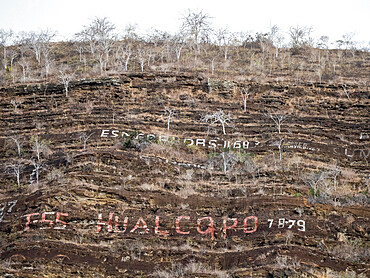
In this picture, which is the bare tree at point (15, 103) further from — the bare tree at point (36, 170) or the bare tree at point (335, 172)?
the bare tree at point (335, 172)

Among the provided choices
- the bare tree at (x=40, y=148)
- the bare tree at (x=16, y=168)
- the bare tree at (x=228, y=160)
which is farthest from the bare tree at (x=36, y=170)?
the bare tree at (x=228, y=160)

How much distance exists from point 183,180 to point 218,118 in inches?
287

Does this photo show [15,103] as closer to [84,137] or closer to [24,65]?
[84,137]

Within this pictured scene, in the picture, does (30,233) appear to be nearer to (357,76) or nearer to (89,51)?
(89,51)

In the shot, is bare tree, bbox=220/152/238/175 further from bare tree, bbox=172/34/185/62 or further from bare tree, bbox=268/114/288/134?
bare tree, bbox=172/34/185/62

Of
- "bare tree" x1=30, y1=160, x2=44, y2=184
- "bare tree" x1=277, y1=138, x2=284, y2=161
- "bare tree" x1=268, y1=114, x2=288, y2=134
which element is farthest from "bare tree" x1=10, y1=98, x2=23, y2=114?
"bare tree" x1=277, y1=138, x2=284, y2=161

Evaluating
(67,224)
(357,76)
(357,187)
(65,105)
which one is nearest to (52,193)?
(67,224)

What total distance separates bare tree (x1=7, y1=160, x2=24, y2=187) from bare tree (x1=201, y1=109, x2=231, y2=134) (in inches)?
487

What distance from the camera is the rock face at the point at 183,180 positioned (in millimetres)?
20578

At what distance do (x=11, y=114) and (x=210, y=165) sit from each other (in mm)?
15535

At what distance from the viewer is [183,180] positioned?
1038 inches

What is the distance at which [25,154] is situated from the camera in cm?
2925

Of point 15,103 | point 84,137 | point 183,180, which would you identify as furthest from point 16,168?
point 183,180

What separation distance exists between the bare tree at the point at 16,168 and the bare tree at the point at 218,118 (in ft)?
40.6
